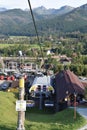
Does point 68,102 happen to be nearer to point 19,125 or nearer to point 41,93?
point 41,93

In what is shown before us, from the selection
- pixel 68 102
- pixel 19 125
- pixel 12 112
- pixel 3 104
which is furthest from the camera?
pixel 68 102

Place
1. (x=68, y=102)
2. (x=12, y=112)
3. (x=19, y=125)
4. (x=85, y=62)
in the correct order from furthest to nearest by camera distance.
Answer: (x=85, y=62)
(x=68, y=102)
(x=12, y=112)
(x=19, y=125)

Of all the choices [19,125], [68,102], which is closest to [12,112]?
[68,102]

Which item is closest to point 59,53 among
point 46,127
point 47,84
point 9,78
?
point 9,78

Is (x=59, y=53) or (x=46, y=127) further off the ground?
(x=46, y=127)

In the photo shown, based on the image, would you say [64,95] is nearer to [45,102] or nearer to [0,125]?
[45,102]

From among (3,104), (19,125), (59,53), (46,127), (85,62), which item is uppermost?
(19,125)

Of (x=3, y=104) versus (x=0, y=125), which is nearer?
(x=0, y=125)
